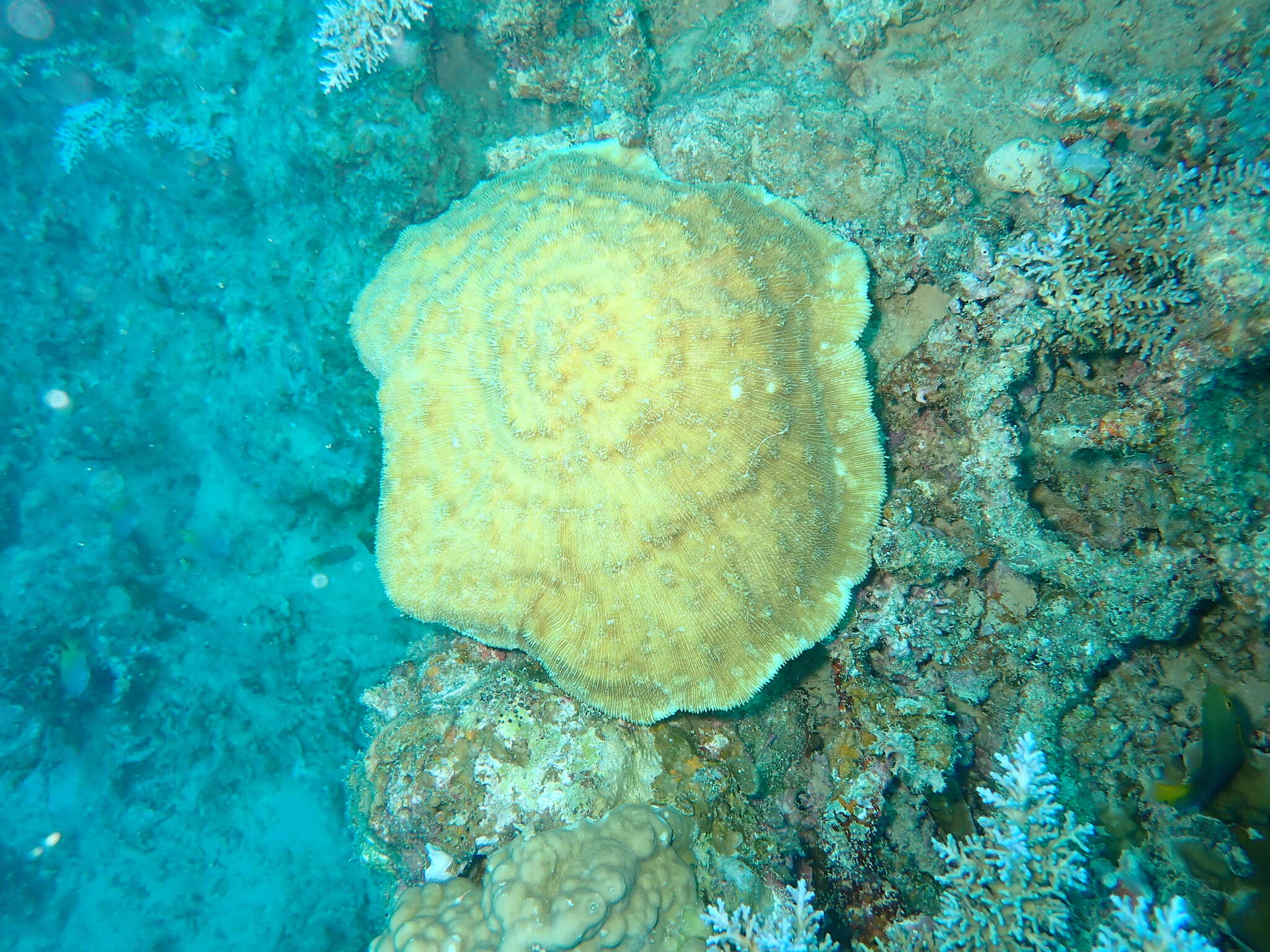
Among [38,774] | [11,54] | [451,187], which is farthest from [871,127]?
[38,774]

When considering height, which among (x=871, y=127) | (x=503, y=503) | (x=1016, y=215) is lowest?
(x=503, y=503)

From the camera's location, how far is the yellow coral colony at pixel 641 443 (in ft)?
10.9

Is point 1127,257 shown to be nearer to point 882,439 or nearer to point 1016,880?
point 882,439

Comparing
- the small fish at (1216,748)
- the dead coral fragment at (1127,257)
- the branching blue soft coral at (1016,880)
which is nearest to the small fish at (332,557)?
the branching blue soft coral at (1016,880)

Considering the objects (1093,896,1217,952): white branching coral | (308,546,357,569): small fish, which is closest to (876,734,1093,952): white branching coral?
(1093,896,1217,952): white branching coral

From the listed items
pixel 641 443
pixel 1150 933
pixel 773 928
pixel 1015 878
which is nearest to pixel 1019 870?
pixel 1015 878

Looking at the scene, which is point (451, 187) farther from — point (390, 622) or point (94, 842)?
point (94, 842)

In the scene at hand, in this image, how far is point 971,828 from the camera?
151 inches

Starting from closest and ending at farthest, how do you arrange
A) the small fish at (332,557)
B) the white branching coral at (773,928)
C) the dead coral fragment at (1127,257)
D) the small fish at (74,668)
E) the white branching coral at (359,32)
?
the dead coral fragment at (1127,257) < the white branching coral at (773,928) < the white branching coral at (359,32) < the small fish at (332,557) < the small fish at (74,668)

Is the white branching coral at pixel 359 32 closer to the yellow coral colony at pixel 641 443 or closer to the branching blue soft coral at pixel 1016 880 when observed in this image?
the yellow coral colony at pixel 641 443

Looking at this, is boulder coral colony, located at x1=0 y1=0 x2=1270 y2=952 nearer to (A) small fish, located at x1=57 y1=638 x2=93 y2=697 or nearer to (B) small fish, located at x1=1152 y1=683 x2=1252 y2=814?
(B) small fish, located at x1=1152 y1=683 x2=1252 y2=814

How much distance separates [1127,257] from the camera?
335 centimetres

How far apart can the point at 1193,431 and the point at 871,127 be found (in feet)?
9.94

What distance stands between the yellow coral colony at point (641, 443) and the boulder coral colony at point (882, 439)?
0.04m
